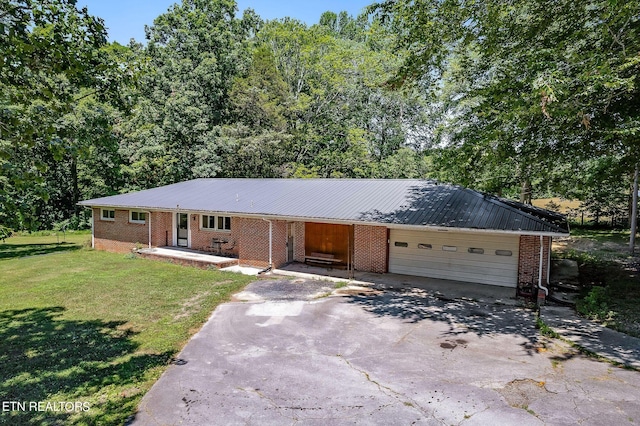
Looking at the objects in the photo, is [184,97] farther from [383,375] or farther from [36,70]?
[383,375]

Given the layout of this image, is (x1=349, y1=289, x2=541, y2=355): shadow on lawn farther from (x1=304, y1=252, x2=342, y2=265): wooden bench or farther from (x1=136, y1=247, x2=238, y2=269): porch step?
(x1=136, y1=247, x2=238, y2=269): porch step

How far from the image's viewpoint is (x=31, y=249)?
21.5 metres

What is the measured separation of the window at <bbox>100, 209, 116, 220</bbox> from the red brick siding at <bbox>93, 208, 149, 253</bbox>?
0.17 meters

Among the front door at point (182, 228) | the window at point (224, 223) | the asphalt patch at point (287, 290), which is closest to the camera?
the asphalt patch at point (287, 290)

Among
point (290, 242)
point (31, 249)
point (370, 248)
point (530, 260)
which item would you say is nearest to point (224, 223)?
point (290, 242)

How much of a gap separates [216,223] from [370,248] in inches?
291

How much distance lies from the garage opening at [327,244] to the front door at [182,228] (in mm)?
6437

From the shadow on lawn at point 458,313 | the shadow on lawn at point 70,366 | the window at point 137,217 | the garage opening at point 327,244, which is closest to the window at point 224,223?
the garage opening at point 327,244

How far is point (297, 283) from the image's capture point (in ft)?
41.3

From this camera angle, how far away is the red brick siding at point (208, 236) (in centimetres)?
1661

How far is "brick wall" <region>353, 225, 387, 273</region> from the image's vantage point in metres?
13.8

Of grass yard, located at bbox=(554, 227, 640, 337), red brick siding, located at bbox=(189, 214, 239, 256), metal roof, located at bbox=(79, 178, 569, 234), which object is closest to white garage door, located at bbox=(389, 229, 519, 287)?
metal roof, located at bbox=(79, 178, 569, 234)

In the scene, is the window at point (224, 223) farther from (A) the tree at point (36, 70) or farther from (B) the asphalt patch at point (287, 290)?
(A) the tree at point (36, 70)

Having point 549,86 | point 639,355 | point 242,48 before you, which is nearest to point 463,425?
point 639,355
